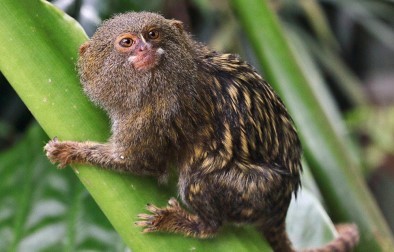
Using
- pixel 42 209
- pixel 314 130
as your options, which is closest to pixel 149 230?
pixel 42 209

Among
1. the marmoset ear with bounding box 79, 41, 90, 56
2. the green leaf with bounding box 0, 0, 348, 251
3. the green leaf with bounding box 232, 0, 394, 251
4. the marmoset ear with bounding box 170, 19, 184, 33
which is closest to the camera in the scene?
the green leaf with bounding box 0, 0, 348, 251

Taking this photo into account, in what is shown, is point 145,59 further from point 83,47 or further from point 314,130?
point 314,130

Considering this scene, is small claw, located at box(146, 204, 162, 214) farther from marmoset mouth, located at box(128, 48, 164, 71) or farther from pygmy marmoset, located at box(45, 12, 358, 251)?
marmoset mouth, located at box(128, 48, 164, 71)

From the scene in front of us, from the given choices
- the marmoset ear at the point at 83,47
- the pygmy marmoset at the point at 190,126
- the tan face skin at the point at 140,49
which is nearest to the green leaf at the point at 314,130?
the pygmy marmoset at the point at 190,126

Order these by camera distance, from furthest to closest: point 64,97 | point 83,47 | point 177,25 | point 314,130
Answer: point 314,130 < point 177,25 < point 83,47 < point 64,97

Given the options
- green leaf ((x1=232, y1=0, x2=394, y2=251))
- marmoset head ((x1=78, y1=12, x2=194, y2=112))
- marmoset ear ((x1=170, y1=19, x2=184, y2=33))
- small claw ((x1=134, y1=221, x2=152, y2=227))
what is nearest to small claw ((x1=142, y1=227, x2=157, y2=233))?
small claw ((x1=134, y1=221, x2=152, y2=227))

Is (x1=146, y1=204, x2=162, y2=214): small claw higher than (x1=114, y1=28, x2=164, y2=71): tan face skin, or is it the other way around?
(x1=114, y1=28, x2=164, y2=71): tan face skin
